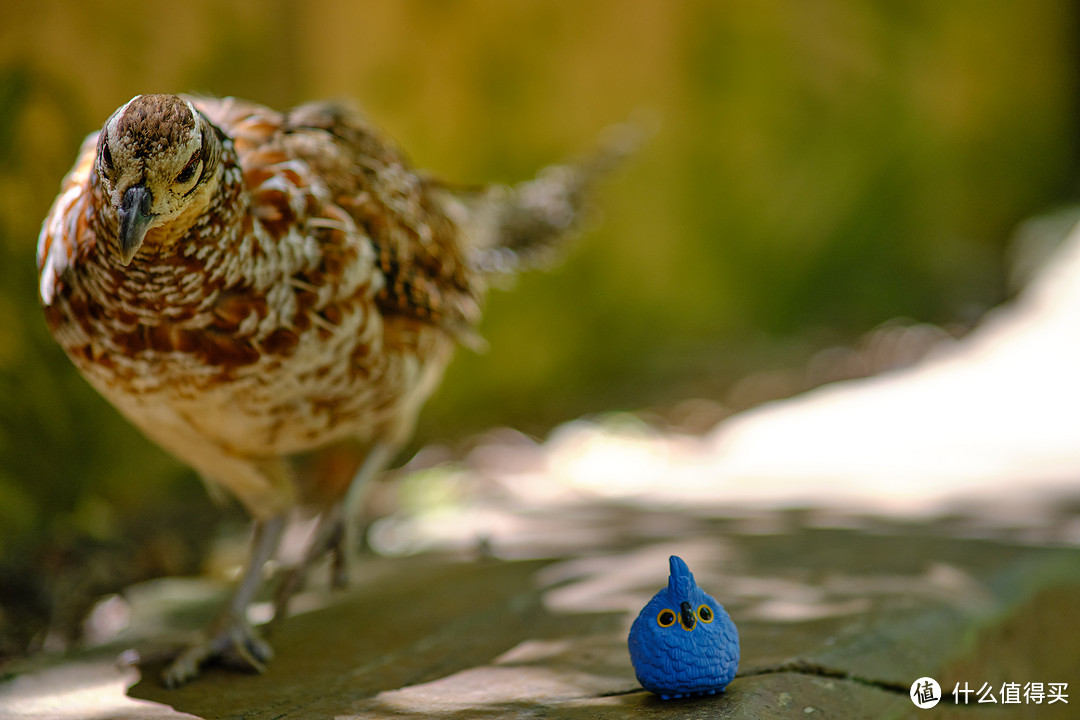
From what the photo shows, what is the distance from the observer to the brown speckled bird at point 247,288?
2025mm

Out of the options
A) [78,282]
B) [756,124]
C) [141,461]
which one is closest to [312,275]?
[78,282]

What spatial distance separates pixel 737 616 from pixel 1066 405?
388cm

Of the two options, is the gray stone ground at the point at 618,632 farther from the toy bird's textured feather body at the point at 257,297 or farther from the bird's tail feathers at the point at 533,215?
the bird's tail feathers at the point at 533,215

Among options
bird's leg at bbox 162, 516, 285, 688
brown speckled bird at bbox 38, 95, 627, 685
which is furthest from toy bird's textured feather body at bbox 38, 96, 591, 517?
bird's leg at bbox 162, 516, 285, 688

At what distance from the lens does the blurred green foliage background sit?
390 cm

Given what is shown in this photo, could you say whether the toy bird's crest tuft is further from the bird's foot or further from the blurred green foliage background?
the blurred green foliage background

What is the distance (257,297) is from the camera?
2236 mm

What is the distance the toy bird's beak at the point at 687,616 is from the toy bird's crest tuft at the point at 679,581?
2 cm

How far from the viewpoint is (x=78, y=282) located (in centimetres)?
222

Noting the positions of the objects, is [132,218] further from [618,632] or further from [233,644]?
[618,632]

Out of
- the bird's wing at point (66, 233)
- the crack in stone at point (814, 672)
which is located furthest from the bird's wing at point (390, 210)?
the crack in stone at point (814, 672)

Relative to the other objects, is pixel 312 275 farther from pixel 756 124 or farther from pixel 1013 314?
pixel 1013 314

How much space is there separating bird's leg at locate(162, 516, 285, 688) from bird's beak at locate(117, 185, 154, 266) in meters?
1.09

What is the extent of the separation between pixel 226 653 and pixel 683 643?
51.8 inches
